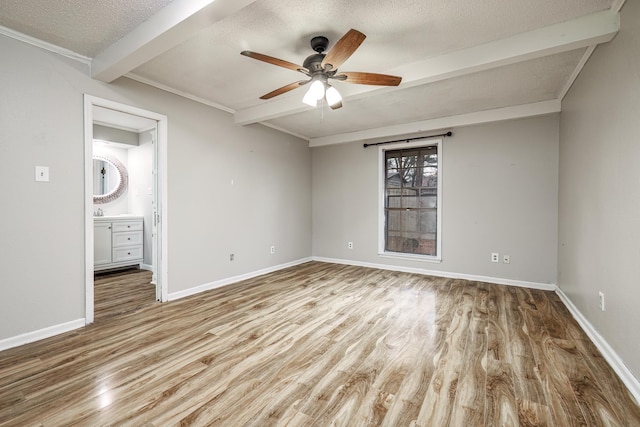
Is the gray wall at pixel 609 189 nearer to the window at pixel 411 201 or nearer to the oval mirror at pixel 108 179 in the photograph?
the window at pixel 411 201

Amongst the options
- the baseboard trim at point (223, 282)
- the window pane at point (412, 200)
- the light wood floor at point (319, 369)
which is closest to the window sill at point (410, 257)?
the window pane at point (412, 200)

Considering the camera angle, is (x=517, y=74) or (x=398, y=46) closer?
(x=398, y=46)

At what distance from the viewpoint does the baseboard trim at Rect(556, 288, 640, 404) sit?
5.57 feet

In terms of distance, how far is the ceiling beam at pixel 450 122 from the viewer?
3.65 m

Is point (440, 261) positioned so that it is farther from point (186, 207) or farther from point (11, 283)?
point (11, 283)

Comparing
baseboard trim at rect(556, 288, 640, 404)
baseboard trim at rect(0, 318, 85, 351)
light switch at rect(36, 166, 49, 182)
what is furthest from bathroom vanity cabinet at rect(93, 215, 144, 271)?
baseboard trim at rect(556, 288, 640, 404)

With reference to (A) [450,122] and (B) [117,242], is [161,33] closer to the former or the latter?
(A) [450,122]

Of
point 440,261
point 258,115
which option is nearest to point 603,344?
point 440,261

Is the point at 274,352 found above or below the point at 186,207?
below

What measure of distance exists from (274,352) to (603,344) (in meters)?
2.47

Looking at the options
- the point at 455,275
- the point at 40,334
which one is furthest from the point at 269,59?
the point at 455,275

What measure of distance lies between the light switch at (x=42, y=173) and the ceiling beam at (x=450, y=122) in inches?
158

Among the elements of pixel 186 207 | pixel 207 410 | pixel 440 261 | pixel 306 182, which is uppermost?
pixel 306 182

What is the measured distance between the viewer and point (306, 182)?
566 cm
